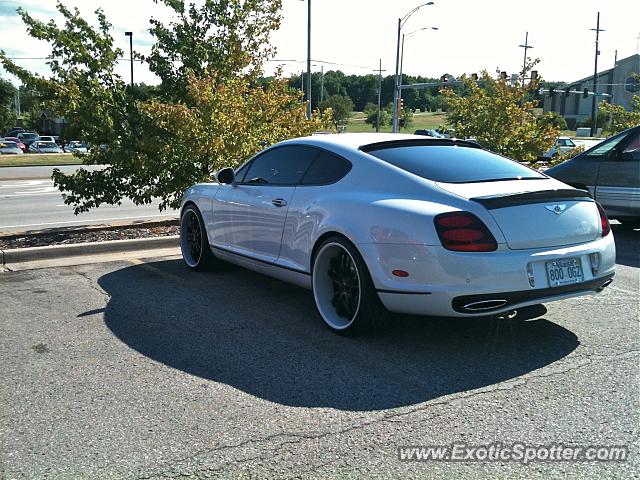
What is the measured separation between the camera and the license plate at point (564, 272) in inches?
174

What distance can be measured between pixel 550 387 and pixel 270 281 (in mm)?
3447

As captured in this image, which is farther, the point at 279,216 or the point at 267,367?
the point at 279,216

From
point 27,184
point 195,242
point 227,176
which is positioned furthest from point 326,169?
point 27,184

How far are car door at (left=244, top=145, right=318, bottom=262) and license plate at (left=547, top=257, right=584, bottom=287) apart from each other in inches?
86.5

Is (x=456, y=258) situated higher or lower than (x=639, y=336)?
higher

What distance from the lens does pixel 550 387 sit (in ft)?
12.8

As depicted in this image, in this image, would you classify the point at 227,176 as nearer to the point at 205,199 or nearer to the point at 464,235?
the point at 205,199

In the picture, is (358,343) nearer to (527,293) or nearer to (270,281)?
(527,293)

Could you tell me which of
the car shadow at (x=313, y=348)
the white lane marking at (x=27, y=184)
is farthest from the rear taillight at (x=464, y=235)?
the white lane marking at (x=27, y=184)

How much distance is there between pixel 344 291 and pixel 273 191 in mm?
1348

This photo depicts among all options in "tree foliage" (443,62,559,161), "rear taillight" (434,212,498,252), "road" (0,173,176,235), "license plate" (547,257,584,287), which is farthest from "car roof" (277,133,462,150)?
"tree foliage" (443,62,559,161)

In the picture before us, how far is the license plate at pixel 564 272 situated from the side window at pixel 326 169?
1715mm

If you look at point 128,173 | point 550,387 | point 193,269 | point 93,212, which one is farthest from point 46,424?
point 93,212

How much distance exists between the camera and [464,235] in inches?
168
